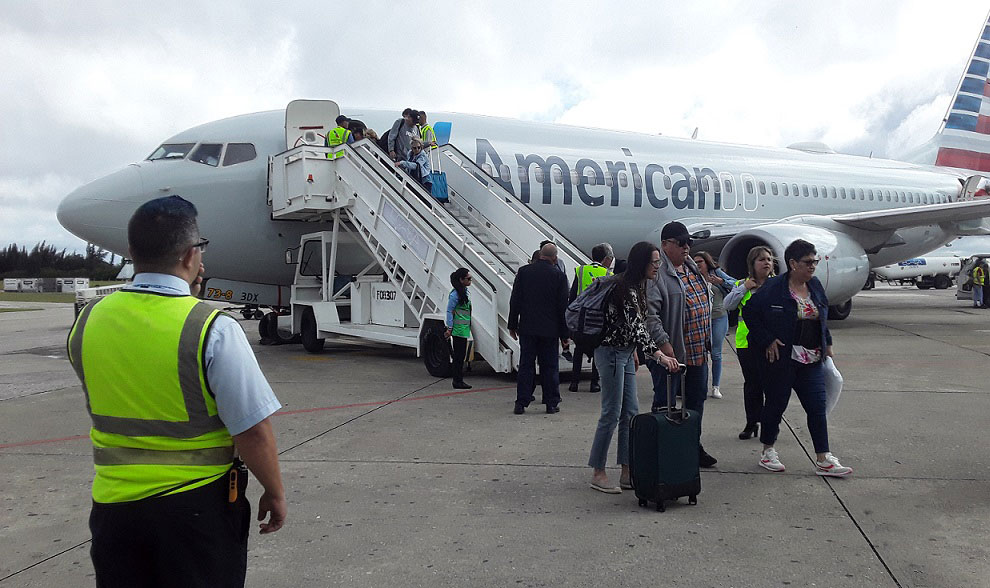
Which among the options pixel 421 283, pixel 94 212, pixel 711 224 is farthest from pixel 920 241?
pixel 94 212

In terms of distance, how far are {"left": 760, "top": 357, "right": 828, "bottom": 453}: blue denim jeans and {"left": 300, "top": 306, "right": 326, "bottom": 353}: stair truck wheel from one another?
25.0 feet

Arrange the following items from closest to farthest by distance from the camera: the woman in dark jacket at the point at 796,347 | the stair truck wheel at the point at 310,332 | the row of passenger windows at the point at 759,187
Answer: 1. the woman in dark jacket at the point at 796,347
2. the stair truck wheel at the point at 310,332
3. the row of passenger windows at the point at 759,187

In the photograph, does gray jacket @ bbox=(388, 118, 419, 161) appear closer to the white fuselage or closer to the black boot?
the white fuselage

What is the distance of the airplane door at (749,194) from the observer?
15375 millimetres

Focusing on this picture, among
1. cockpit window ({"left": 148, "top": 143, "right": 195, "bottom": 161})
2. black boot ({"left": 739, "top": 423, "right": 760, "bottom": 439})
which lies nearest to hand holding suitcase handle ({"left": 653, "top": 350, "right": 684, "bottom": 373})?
black boot ({"left": 739, "top": 423, "right": 760, "bottom": 439})

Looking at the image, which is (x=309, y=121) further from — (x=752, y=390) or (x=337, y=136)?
(x=752, y=390)

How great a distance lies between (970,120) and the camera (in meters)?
24.7

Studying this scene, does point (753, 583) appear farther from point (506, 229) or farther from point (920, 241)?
point (920, 241)

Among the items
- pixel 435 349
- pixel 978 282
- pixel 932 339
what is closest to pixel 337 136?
pixel 435 349

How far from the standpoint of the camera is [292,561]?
3.38 m

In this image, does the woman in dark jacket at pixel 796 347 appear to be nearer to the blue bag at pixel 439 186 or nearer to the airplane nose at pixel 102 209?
the blue bag at pixel 439 186

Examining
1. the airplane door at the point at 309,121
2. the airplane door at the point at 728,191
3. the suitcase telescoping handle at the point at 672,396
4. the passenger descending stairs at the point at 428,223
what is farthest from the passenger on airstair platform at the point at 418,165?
the airplane door at the point at 728,191

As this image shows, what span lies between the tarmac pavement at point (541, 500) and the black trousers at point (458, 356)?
0.22 metres

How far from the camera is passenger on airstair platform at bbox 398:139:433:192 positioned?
9.82m
